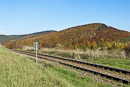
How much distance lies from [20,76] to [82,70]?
6.68 m

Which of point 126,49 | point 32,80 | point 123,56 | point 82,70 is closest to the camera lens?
point 32,80

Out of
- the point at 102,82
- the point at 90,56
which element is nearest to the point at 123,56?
the point at 90,56

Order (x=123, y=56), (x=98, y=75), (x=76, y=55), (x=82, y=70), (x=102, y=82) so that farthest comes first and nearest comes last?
(x=76, y=55) → (x=123, y=56) → (x=82, y=70) → (x=98, y=75) → (x=102, y=82)

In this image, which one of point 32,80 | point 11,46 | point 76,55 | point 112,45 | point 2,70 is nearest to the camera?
point 32,80

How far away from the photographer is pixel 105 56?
19141 mm

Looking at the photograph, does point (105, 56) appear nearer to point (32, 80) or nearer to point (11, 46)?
point (32, 80)

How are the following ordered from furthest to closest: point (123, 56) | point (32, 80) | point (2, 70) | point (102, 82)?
point (123, 56), point (102, 82), point (2, 70), point (32, 80)

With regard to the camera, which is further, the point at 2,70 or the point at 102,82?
the point at 102,82

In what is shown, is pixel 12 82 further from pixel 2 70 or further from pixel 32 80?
pixel 2 70

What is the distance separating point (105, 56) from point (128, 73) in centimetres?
942

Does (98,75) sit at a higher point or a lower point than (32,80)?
lower

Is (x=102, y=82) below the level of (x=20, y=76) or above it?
below

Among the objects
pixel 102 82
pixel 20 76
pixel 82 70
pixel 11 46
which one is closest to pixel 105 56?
pixel 82 70

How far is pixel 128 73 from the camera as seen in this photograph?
9.79 metres
